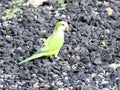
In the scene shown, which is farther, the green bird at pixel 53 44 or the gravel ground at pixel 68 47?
the green bird at pixel 53 44

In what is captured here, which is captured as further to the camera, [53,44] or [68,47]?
[68,47]

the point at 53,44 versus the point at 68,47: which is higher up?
the point at 53,44

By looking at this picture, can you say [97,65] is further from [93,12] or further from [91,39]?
[93,12]

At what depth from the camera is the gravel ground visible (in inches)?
280

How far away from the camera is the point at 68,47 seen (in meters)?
7.89

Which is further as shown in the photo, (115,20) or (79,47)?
(115,20)

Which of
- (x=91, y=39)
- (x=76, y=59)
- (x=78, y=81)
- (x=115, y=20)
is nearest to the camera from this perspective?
(x=78, y=81)

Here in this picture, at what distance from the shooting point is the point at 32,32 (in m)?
8.29

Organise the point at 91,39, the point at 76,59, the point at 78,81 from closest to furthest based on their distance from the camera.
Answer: the point at 78,81 → the point at 76,59 → the point at 91,39

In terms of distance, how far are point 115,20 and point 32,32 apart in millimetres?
1431

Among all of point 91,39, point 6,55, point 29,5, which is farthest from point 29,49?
point 29,5

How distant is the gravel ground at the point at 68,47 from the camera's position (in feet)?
23.3

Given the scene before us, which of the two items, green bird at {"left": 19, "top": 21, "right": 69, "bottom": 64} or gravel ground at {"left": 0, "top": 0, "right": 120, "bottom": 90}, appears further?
green bird at {"left": 19, "top": 21, "right": 69, "bottom": 64}

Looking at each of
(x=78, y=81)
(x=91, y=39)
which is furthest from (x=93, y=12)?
(x=78, y=81)
